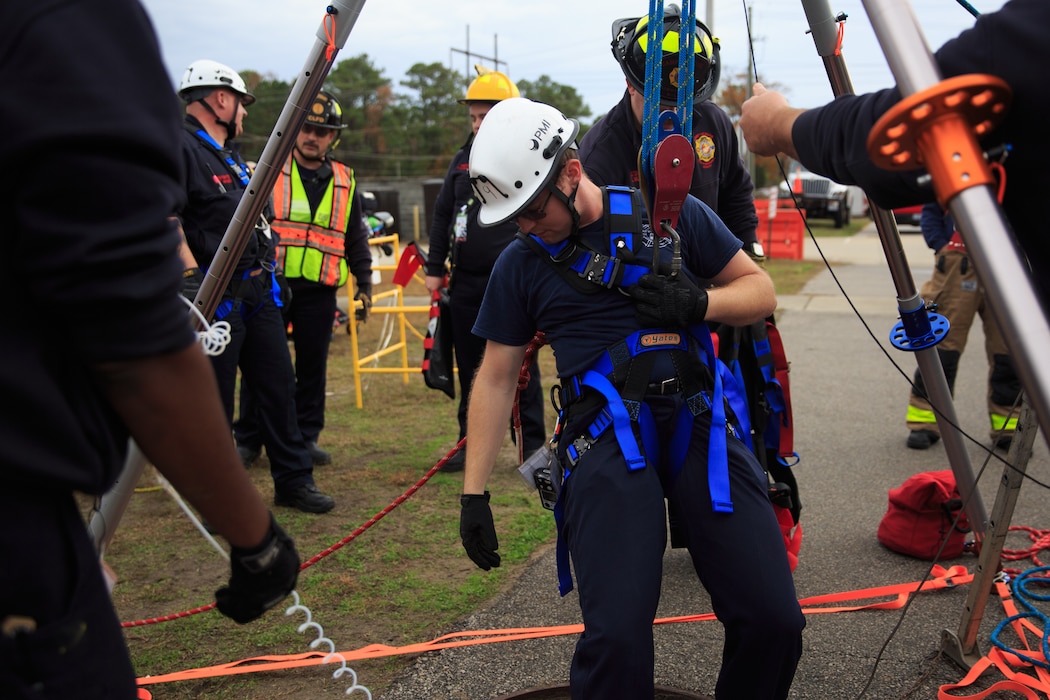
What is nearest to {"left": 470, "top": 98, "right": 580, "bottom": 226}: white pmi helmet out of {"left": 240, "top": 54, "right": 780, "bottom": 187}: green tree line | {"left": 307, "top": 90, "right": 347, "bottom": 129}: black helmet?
{"left": 307, "top": 90, "right": 347, "bottom": 129}: black helmet

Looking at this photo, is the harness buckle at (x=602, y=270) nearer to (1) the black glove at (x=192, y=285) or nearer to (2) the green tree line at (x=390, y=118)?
(1) the black glove at (x=192, y=285)

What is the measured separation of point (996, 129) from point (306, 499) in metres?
4.43

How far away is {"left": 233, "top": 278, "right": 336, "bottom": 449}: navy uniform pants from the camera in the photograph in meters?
5.93

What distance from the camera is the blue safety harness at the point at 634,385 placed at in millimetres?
2590

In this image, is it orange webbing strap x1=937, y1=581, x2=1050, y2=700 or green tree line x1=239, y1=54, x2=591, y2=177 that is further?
green tree line x1=239, y1=54, x2=591, y2=177

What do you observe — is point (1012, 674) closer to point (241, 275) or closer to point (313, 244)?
point (241, 275)

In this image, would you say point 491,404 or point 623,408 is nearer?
point 623,408

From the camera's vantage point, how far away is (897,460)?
5.93 meters

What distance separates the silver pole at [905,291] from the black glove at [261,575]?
2.24 meters

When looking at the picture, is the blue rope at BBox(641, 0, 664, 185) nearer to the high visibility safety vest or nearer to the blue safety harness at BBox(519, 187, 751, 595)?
the blue safety harness at BBox(519, 187, 751, 595)

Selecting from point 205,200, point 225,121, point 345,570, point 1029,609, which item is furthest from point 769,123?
point 225,121

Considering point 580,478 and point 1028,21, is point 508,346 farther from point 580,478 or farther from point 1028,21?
A: point 1028,21

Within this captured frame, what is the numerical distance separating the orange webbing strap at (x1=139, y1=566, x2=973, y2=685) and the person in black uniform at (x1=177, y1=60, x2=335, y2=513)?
5.84 feet

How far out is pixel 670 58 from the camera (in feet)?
11.6
